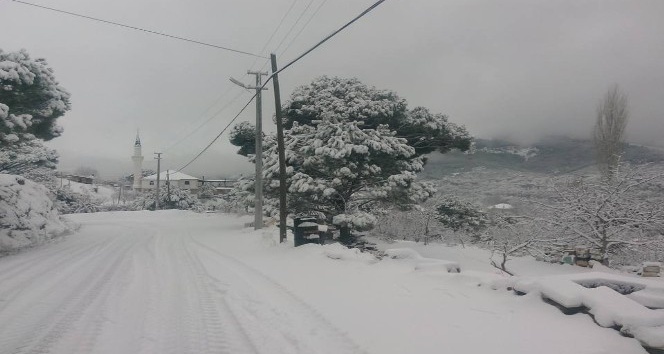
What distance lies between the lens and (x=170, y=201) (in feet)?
193

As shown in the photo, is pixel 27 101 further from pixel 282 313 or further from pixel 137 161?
pixel 137 161

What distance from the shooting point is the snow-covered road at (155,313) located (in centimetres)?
477

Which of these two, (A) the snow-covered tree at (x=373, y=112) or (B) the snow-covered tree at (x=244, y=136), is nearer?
(A) the snow-covered tree at (x=373, y=112)

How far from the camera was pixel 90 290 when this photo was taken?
7.68 m

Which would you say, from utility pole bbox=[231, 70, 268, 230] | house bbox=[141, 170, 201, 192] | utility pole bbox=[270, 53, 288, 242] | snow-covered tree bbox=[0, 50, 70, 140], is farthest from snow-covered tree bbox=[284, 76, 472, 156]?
house bbox=[141, 170, 201, 192]

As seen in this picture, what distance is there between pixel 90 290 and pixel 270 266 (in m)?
4.14

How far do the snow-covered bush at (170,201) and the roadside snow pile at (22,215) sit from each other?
38522 mm

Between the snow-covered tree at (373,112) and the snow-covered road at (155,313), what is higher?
the snow-covered tree at (373,112)

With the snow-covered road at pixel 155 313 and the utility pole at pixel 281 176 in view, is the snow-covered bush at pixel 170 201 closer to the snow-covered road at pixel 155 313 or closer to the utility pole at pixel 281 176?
the utility pole at pixel 281 176

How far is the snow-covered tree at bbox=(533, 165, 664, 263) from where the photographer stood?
49.4ft

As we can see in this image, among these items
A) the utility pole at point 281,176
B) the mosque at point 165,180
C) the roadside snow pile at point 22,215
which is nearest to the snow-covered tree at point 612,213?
the utility pole at point 281,176

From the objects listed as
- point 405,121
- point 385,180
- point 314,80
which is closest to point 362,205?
point 385,180

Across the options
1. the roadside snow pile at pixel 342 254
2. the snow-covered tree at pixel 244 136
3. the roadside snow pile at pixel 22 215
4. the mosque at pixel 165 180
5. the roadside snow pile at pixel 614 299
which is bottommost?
the roadside snow pile at pixel 614 299

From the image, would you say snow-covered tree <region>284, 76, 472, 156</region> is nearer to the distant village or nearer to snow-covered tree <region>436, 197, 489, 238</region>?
snow-covered tree <region>436, 197, 489, 238</region>
